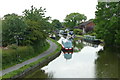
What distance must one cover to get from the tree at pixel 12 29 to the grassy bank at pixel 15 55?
1.56 meters

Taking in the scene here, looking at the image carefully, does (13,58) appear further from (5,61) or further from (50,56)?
(50,56)

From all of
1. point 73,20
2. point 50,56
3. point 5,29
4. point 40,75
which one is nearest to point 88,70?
point 40,75

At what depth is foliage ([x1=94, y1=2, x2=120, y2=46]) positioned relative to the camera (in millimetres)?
29044

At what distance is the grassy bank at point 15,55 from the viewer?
53.4ft

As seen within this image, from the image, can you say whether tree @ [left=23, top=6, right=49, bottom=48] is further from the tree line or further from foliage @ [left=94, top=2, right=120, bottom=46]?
foliage @ [left=94, top=2, right=120, bottom=46]

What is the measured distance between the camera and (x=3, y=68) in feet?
51.2

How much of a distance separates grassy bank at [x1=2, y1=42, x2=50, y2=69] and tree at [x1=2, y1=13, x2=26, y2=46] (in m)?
1.56

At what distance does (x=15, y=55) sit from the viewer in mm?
17953

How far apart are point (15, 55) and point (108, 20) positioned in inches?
758

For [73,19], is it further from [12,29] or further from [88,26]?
[12,29]

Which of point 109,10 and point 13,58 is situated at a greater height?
point 109,10

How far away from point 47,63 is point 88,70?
531cm

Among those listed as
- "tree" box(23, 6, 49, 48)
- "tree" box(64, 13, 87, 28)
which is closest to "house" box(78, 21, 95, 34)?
"tree" box(64, 13, 87, 28)

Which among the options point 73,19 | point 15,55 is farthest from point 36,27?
point 73,19
